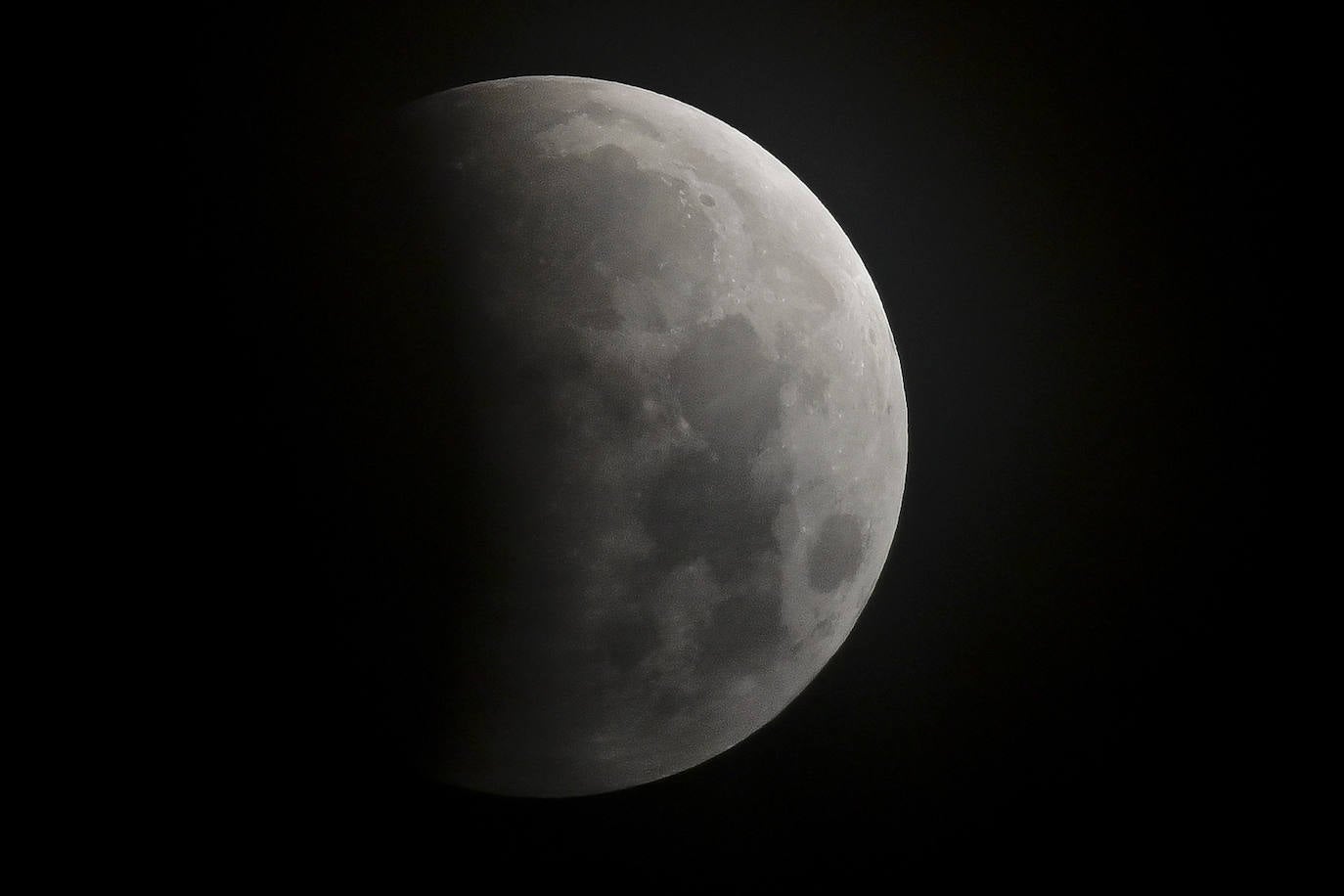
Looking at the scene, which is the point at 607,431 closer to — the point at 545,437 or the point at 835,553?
the point at 545,437

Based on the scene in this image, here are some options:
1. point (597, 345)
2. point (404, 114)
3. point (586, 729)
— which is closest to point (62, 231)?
point (404, 114)

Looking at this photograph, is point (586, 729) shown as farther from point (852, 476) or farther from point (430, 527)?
point (852, 476)

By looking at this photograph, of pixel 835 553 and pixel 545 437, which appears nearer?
pixel 545 437

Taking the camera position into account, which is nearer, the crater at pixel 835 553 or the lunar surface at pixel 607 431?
the lunar surface at pixel 607 431

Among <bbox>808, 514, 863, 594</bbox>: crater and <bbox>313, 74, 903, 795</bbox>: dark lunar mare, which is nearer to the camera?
<bbox>313, 74, 903, 795</bbox>: dark lunar mare

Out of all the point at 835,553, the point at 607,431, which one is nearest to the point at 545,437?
the point at 607,431

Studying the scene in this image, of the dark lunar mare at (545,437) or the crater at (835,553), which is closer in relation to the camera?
the dark lunar mare at (545,437)
